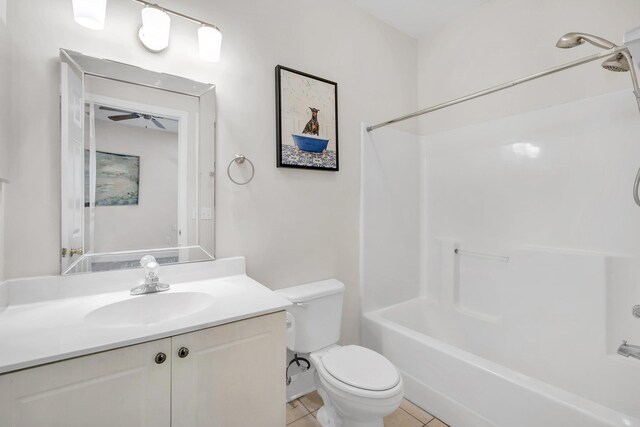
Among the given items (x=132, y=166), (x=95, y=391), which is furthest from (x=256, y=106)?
(x=95, y=391)

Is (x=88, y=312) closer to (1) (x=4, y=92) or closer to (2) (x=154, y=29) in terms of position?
(1) (x=4, y=92)

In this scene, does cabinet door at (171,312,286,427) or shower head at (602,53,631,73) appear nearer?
cabinet door at (171,312,286,427)

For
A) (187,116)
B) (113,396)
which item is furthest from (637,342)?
(187,116)

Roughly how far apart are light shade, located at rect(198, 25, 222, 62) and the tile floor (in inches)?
78.4

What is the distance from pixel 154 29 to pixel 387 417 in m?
2.32

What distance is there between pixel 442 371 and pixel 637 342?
948 mm

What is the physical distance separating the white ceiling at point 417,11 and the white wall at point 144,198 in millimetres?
1730

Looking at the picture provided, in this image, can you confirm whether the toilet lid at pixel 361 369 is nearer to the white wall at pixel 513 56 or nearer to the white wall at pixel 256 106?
the white wall at pixel 256 106

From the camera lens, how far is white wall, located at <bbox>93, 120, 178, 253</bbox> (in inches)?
50.2

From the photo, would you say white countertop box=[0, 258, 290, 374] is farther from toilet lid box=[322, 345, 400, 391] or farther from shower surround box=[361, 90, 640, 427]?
shower surround box=[361, 90, 640, 427]

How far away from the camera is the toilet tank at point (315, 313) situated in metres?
1.63

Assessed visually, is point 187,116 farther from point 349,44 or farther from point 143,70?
point 349,44

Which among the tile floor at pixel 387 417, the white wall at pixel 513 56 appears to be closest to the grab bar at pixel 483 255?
the white wall at pixel 513 56

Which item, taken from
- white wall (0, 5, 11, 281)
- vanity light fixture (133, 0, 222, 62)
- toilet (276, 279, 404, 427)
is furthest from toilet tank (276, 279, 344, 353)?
vanity light fixture (133, 0, 222, 62)
